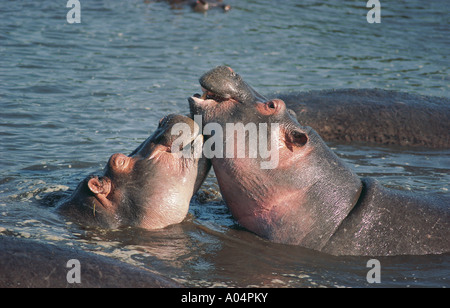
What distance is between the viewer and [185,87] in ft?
44.8

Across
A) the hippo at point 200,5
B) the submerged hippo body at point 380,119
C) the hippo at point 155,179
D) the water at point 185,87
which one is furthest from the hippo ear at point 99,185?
the hippo at point 200,5

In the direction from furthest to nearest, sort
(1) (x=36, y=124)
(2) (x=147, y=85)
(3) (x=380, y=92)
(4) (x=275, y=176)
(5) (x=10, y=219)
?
(2) (x=147, y=85), (3) (x=380, y=92), (1) (x=36, y=124), (5) (x=10, y=219), (4) (x=275, y=176)

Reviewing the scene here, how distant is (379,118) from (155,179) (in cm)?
564

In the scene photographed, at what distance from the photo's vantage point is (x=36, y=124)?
1059cm

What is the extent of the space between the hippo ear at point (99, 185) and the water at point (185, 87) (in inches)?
16.7

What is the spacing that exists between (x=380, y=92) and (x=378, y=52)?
5900 millimetres

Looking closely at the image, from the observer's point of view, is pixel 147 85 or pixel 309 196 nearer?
pixel 309 196

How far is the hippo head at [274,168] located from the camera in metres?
6.29

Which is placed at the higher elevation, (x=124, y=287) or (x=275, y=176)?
(x=275, y=176)

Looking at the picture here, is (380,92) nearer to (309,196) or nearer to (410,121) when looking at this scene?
(410,121)

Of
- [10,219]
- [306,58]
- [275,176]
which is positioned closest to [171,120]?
[275,176]

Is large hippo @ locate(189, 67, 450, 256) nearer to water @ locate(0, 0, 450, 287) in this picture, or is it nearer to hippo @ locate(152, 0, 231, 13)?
water @ locate(0, 0, 450, 287)

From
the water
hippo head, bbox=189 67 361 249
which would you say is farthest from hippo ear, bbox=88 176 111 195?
hippo head, bbox=189 67 361 249

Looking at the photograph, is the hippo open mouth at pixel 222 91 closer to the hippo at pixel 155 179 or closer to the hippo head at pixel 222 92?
the hippo head at pixel 222 92
